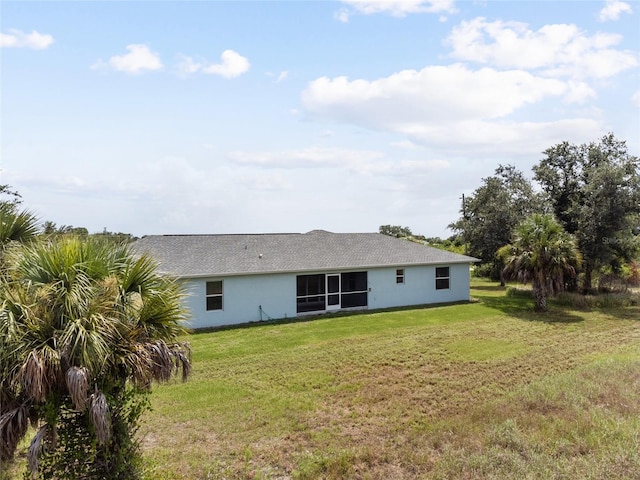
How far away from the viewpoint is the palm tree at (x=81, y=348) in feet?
14.1

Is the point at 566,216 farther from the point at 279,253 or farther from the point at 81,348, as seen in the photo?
the point at 81,348

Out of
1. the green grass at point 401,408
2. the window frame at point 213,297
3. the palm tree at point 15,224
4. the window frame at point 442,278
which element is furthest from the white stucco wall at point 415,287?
the palm tree at point 15,224

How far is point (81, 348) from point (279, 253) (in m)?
15.0

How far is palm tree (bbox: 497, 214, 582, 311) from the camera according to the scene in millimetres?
18516

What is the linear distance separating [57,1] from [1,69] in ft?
5.81

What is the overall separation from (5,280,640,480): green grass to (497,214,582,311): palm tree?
13.9 ft

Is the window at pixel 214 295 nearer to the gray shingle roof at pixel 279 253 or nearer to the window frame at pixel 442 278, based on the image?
the gray shingle roof at pixel 279 253

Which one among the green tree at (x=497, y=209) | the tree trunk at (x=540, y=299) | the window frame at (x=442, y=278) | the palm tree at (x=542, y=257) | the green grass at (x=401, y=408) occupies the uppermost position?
the green tree at (x=497, y=209)

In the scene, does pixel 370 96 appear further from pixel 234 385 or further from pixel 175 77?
pixel 234 385

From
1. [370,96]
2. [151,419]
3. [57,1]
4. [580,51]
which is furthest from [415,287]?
[57,1]

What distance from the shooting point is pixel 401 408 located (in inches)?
322

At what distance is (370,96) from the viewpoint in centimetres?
1505

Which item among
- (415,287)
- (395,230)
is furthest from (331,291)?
(395,230)

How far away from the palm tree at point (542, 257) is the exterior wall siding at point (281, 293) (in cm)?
350
